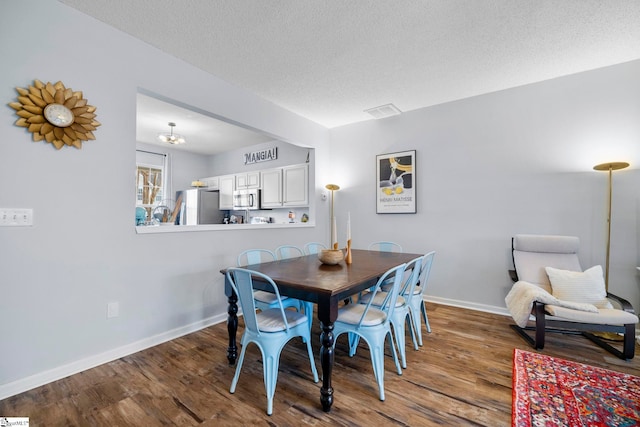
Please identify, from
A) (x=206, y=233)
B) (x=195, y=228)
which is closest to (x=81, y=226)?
(x=195, y=228)

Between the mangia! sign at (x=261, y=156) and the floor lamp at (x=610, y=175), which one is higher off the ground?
the mangia! sign at (x=261, y=156)

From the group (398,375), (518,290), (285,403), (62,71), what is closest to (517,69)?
(518,290)

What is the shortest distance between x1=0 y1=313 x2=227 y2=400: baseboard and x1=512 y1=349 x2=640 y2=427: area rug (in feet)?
9.00

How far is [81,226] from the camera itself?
2199 millimetres

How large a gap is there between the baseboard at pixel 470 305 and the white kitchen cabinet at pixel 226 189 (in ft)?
14.1

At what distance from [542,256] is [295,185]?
3.52m

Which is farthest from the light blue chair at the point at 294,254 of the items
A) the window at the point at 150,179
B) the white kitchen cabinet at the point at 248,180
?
the window at the point at 150,179

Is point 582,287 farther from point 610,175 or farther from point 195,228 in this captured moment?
point 195,228

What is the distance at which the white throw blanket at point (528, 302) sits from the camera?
97.8 inches

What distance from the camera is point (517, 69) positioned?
9.98 feet

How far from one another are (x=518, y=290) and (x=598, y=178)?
1532 mm

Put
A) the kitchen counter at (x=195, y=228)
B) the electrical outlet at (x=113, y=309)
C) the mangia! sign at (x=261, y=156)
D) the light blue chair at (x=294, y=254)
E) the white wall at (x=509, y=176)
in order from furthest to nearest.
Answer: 1. the mangia! sign at (x=261, y=156)
2. the white wall at (x=509, y=176)
3. the kitchen counter at (x=195, y=228)
4. the light blue chair at (x=294, y=254)
5. the electrical outlet at (x=113, y=309)

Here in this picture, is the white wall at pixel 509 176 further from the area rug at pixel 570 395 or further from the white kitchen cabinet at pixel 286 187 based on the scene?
the area rug at pixel 570 395

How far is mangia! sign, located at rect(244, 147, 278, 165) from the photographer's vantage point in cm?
572
